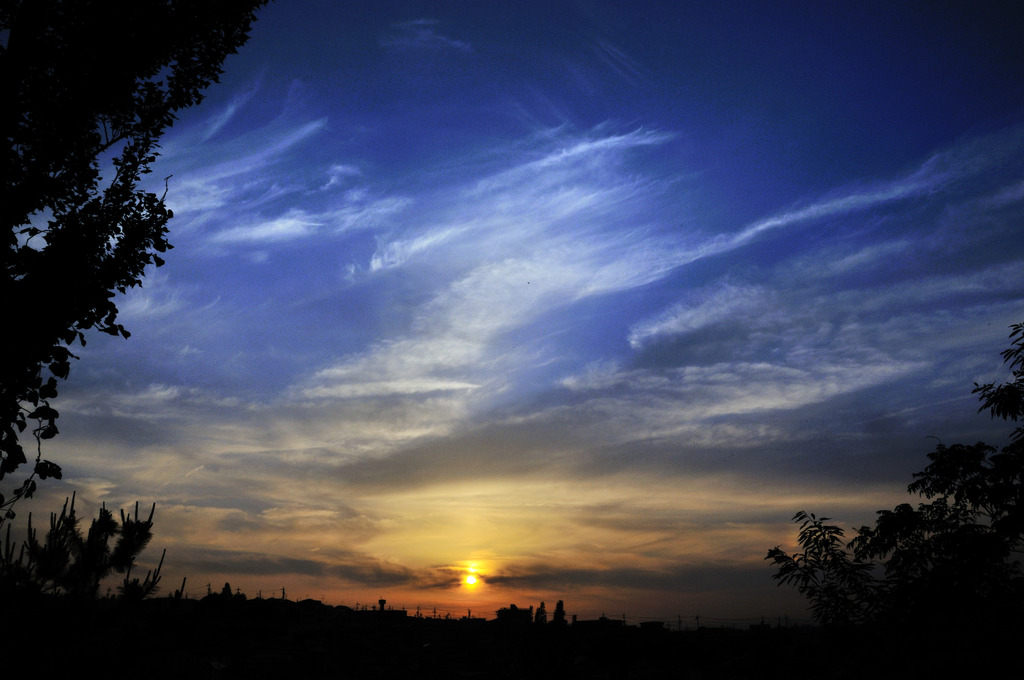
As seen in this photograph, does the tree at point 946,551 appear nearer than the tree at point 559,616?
Yes

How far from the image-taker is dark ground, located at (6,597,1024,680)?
1509 cm

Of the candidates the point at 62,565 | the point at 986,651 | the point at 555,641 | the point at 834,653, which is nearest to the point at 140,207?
the point at 62,565

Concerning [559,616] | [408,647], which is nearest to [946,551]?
[559,616]

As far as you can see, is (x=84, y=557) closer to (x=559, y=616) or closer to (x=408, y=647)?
(x=559, y=616)

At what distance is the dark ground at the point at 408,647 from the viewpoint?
15094 millimetres

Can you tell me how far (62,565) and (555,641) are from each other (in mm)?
17609

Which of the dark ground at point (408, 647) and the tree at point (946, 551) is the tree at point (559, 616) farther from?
the tree at point (946, 551)

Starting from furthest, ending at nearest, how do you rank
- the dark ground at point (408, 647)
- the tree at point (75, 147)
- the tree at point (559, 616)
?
the tree at point (559, 616), the dark ground at point (408, 647), the tree at point (75, 147)

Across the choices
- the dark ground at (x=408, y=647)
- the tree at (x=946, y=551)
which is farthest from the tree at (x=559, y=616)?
the tree at (x=946, y=551)

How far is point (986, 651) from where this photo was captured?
15484mm

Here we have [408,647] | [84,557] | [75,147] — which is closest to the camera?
[75,147]

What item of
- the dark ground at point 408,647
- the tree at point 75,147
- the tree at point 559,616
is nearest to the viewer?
the tree at point 75,147

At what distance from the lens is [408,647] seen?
57062mm

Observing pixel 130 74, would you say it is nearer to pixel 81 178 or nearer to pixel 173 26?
pixel 173 26
